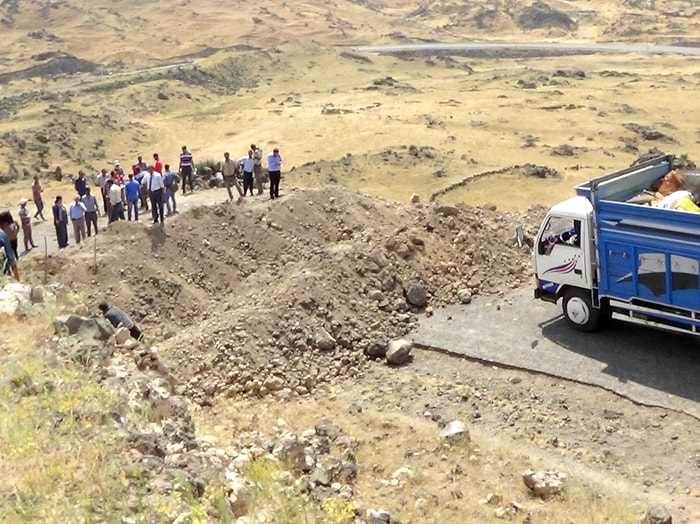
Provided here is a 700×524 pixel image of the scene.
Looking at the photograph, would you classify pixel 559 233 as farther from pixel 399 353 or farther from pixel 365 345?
pixel 365 345

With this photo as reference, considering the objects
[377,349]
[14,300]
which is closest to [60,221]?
[14,300]

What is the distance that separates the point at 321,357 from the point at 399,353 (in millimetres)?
1366

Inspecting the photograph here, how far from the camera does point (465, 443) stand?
11203 millimetres

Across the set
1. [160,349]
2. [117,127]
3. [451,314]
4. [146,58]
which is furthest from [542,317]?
[146,58]

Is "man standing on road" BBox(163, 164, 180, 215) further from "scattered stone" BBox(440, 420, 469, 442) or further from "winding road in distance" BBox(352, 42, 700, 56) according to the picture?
"winding road in distance" BBox(352, 42, 700, 56)

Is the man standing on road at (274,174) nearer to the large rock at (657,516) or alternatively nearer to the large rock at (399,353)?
the large rock at (399,353)

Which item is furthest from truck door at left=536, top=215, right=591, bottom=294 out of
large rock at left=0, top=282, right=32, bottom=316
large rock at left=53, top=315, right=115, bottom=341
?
large rock at left=0, top=282, right=32, bottom=316

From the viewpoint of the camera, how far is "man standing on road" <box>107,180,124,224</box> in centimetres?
1983

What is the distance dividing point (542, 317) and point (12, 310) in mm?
9247

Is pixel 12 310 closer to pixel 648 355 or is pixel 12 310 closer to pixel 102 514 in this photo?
pixel 102 514

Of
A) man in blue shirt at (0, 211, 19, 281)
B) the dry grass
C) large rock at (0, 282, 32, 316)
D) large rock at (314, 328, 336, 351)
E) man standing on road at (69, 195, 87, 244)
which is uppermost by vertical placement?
man in blue shirt at (0, 211, 19, 281)

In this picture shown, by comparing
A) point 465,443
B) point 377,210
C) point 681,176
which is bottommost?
point 465,443

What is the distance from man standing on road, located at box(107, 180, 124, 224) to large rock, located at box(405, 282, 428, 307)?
8.13 metres

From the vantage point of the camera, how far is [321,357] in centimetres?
1418
